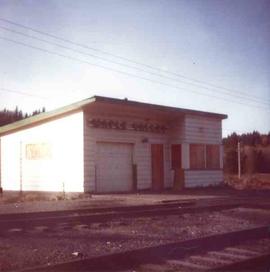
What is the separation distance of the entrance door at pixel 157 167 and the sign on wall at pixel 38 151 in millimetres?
5269

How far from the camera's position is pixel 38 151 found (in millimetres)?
22594

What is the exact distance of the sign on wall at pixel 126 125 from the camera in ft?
67.9

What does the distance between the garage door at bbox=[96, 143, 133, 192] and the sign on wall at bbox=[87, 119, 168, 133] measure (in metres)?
0.86

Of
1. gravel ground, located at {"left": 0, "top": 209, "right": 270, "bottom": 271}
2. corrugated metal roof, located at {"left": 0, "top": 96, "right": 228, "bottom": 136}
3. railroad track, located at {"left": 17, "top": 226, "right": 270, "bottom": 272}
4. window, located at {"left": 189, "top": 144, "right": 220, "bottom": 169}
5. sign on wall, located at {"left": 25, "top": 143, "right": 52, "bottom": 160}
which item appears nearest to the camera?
railroad track, located at {"left": 17, "top": 226, "right": 270, "bottom": 272}

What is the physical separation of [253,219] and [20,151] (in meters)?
14.4

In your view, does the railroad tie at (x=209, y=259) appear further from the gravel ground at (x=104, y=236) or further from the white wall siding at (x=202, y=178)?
the white wall siding at (x=202, y=178)

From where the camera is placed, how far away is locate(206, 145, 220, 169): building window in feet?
85.1

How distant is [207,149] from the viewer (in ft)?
85.0

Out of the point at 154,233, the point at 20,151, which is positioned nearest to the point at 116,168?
the point at 20,151

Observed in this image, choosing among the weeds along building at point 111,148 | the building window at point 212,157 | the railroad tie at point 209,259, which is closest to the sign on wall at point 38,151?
the weeds along building at point 111,148

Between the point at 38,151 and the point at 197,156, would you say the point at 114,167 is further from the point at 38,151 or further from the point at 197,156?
the point at 197,156

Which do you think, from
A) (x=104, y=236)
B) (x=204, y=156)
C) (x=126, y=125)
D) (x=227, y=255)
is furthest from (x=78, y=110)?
(x=227, y=255)

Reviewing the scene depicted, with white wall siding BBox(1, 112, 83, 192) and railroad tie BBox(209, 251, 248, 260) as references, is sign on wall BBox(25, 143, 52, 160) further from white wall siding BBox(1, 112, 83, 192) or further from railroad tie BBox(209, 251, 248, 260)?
railroad tie BBox(209, 251, 248, 260)

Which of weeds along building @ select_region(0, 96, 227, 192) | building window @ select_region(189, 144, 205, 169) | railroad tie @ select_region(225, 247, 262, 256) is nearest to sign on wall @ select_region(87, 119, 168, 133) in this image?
weeds along building @ select_region(0, 96, 227, 192)
